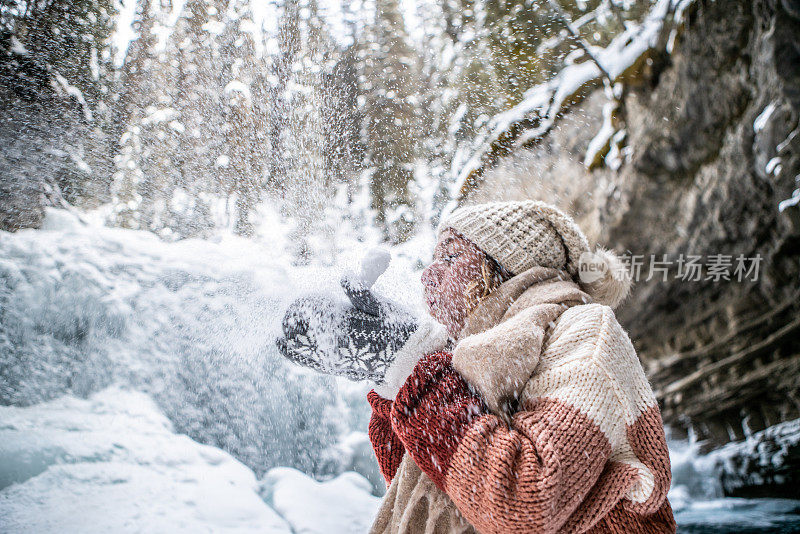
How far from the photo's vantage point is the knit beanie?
117 centimetres

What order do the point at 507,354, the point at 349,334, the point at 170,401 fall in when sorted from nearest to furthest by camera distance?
the point at 507,354, the point at 349,334, the point at 170,401

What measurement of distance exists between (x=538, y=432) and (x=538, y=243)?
55 cm

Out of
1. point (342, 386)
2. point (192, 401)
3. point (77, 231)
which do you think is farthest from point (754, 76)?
point (77, 231)

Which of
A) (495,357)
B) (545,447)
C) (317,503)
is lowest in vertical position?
(317,503)

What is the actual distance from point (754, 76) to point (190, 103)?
3961 millimetres

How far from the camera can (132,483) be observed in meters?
1.89

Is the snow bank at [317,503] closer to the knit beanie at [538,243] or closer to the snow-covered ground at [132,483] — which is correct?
the snow-covered ground at [132,483]

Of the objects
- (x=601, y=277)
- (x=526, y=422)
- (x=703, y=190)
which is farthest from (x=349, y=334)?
(x=703, y=190)

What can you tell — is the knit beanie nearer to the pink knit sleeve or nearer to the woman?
the woman

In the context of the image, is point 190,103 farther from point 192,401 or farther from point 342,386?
point 342,386

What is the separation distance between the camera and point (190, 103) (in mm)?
3162

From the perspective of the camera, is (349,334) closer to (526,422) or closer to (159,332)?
(526,422)

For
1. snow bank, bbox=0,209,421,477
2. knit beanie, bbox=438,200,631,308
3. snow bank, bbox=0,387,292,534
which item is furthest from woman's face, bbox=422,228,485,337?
snow bank, bbox=0,387,292,534

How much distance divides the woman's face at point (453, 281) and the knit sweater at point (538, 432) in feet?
0.83
